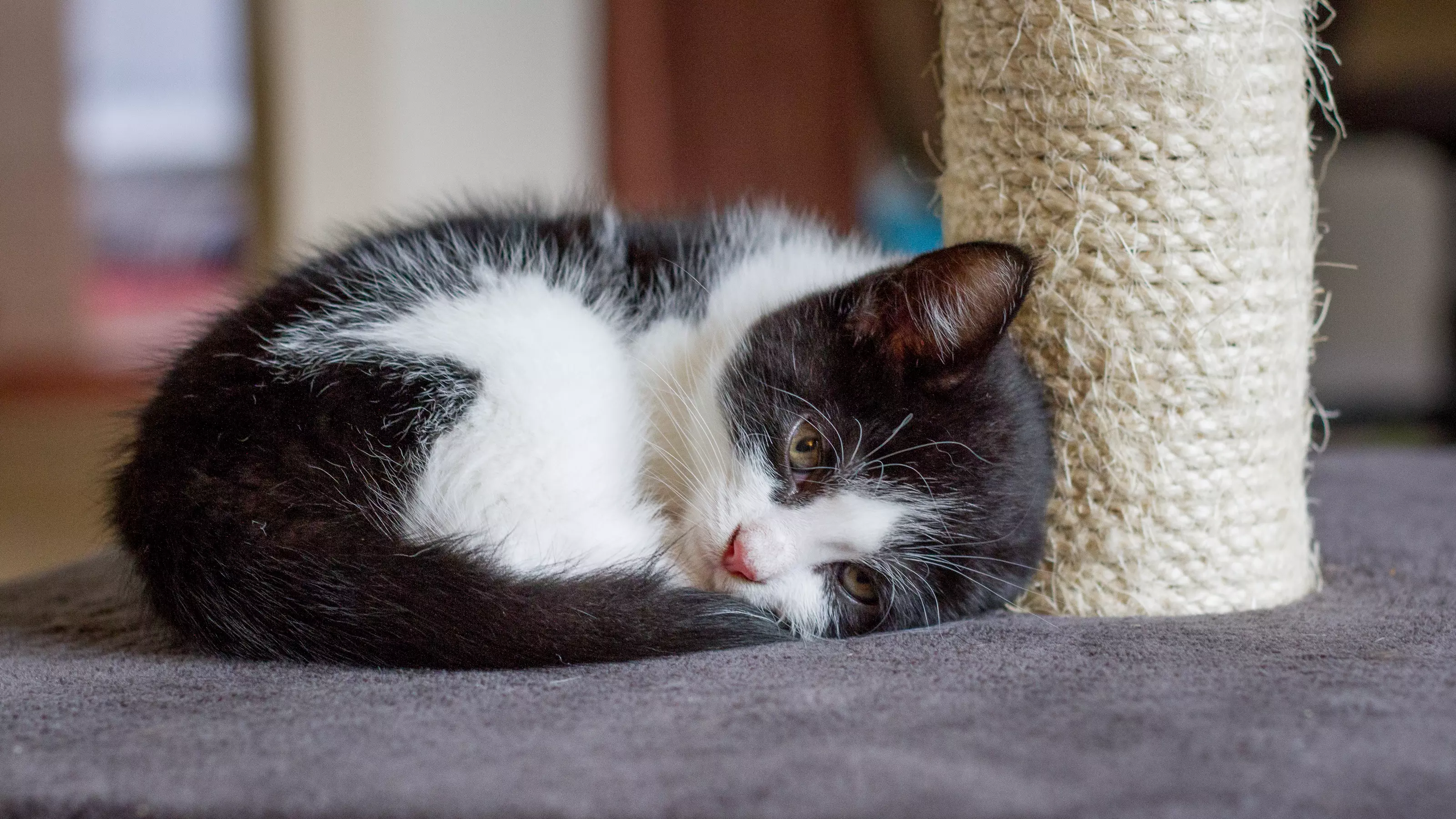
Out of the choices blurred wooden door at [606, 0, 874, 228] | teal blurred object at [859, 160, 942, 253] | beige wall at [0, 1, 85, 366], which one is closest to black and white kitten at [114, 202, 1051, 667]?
blurred wooden door at [606, 0, 874, 228]

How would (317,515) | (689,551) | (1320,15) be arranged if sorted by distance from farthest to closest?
(1320,15)
(689,551)
(317,515)

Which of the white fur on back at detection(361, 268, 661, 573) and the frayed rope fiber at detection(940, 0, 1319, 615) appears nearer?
the white fur on back at detection(361, 268, 661, 573)

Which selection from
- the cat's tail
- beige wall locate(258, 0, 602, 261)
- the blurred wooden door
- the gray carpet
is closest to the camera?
the gray carpet

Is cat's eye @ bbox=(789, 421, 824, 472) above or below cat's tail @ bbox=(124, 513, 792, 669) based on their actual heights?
above

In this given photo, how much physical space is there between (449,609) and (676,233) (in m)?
0.66

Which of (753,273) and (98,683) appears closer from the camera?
(98,683)

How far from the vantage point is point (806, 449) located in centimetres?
114

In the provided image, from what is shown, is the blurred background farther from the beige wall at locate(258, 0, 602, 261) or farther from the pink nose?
the pink nose

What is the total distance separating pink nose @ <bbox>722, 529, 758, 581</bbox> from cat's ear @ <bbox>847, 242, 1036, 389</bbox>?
0.24 metres

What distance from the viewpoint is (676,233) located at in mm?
1451

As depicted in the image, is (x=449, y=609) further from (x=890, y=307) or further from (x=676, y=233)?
(x=676, y=233)

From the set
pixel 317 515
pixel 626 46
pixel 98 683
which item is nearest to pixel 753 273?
pixel 317 515

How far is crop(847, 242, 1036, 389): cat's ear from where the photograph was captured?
106 cm

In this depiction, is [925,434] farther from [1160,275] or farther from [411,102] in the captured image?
[411,102]
